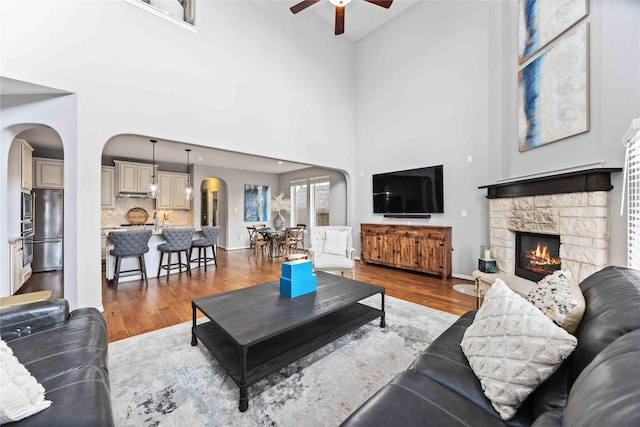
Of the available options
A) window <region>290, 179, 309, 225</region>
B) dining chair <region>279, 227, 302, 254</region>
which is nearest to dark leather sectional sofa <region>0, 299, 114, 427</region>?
dining chair <region>279, 227, 302, 254</region>

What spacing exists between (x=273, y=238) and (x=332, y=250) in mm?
2620

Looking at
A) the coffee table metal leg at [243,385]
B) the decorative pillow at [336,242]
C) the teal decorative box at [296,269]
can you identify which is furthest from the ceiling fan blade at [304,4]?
the coffee table metal leg at [243,385]

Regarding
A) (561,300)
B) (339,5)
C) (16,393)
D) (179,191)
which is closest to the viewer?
(16,393)

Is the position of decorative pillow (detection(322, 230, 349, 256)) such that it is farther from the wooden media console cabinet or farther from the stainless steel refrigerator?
the stainless steel refrigerator

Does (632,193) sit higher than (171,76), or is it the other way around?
(171,76)

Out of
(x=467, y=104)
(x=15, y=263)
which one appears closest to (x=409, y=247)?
(x=467, y=104)

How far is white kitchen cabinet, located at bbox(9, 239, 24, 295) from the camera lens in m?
3.34

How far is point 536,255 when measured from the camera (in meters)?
3.24

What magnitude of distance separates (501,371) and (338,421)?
92cm

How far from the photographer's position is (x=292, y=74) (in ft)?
16.4

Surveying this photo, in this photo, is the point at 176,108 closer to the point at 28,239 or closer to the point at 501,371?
the point at 28,239

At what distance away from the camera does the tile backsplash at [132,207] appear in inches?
256

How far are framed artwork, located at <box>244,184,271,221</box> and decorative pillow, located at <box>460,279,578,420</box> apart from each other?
26.0 feet

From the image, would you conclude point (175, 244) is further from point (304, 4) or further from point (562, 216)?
point (562, 216)
